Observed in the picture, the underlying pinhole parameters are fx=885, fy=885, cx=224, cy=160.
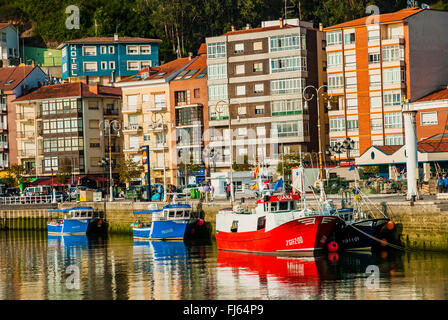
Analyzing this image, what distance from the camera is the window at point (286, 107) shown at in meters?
92.9

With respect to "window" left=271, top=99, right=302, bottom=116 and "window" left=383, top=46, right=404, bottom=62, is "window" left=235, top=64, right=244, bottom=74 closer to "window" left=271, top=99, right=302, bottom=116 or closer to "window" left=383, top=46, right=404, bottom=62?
"window" left=271, top=99, right=302, bottom=116

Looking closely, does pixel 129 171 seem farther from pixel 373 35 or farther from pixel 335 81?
pixel 373 35

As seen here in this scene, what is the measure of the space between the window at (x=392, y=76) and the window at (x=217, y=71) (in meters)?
17.6

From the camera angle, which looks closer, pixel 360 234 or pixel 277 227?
pixel 277 227

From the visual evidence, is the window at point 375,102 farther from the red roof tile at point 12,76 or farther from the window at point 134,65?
the red roof tile at point 12,76

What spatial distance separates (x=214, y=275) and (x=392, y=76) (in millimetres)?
51221

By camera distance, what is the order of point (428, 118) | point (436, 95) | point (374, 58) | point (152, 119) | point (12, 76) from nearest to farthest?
point (428, 118)
point (436, 95)
point (374, 58)
point (152, 119)
point (12, 76)

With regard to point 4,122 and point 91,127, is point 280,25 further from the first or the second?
point 4,122

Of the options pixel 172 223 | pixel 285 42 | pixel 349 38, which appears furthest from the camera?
pixel 285 42

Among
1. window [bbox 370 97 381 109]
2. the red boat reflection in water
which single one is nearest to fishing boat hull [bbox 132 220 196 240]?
the red boat reflection in water

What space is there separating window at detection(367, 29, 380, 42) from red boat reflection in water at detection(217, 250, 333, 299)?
4487 centimetres

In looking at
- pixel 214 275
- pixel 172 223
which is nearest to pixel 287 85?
pixel 172 223

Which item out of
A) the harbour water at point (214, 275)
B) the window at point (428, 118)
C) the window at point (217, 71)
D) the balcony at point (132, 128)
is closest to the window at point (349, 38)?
the window at point (428, 118)

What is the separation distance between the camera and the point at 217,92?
320ft
